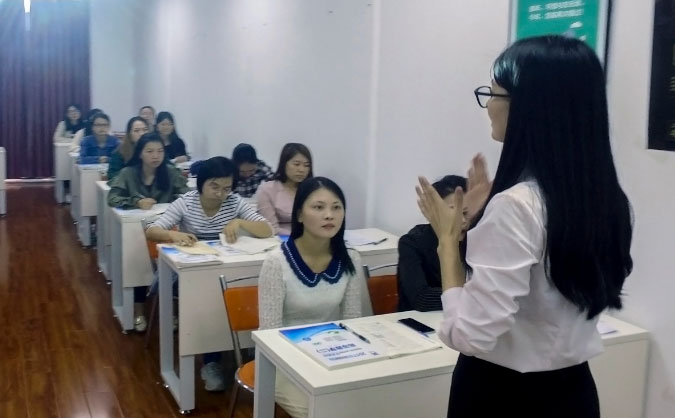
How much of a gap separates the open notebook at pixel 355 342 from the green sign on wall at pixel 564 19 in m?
1.07

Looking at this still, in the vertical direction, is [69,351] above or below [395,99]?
below

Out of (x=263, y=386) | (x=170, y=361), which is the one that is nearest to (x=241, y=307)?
(x=263, y=386)

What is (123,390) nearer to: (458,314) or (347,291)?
(347,291)

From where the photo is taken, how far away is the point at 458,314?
1.28 meters

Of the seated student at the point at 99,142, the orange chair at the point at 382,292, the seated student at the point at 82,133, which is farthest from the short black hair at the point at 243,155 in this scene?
the seated student at the point at 82,133

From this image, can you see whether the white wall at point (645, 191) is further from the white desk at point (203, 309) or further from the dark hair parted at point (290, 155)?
the dark hair parted at point (290, 155)

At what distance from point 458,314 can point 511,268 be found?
0.44 feet

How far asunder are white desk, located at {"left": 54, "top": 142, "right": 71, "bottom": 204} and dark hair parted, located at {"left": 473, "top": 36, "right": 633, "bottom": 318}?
7.62 m

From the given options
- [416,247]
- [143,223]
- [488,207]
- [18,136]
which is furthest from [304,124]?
[18,136]

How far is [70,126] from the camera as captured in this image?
928 centimetres

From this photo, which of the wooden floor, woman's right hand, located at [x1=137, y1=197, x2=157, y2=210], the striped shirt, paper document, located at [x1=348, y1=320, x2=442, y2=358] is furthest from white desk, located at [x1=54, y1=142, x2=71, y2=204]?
paper document, located at [x1=348, y1=320, x2=442, y2=358]

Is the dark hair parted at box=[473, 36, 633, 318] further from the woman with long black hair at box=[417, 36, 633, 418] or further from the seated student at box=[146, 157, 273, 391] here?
the seated student at box=[146, 157, 273, 391]

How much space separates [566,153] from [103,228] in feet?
15.7

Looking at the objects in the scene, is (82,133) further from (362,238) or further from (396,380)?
(396,380)
